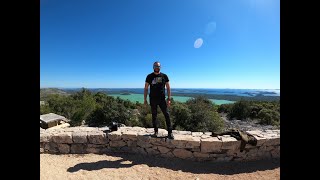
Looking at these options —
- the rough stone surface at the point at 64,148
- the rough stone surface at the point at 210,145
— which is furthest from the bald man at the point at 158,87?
the rough stone surface at the point at 64,148

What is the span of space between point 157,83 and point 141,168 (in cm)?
177

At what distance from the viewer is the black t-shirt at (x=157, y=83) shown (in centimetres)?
464

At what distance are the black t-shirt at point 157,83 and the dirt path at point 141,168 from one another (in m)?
1.45

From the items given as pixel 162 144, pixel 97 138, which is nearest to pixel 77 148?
pixel 97 138

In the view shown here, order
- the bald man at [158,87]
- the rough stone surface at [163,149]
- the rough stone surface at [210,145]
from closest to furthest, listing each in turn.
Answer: the rough stone surface at [210,145] → the bald man at [158,87] → the rough stone surface at [163,149]

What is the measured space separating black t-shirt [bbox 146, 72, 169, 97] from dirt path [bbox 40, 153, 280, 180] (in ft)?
4.76

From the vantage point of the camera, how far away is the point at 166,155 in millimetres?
4781

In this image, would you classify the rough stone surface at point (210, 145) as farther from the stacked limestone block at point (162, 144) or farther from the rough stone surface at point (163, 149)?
the rough stone surface at point (163, 149)

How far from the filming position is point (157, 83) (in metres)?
4.64

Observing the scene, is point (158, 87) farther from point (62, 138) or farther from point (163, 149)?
point (62, 138)

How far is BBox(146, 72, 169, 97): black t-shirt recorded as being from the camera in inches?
183

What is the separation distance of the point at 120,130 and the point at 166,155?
1.35m
